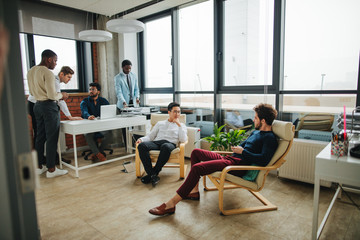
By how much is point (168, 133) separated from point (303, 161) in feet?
5.96

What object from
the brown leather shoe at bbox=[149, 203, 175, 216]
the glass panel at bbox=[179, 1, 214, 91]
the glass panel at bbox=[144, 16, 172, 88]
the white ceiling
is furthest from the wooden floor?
the white ceiling

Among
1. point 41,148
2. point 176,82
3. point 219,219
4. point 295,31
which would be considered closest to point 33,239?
point 219,219

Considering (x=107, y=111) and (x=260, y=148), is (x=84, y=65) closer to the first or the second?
(x=107, y=111)

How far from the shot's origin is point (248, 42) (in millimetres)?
3777

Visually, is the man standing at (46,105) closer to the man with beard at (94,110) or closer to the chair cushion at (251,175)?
the man with beard at (94,110)

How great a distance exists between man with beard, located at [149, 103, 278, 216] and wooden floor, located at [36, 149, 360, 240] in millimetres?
175

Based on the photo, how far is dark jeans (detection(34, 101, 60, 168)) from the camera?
3.45 m

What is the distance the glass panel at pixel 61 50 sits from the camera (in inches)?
182

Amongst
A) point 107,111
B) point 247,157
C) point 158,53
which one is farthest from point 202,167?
point 158,53

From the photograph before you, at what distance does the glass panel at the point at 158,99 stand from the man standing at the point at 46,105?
2.10m

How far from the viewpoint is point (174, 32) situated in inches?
189

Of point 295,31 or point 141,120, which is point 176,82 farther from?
point 295,31

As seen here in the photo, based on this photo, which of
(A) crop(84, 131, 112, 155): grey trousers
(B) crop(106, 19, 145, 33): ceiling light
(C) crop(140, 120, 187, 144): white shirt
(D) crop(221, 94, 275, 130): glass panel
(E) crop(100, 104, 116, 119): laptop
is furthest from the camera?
(A) crop(84, 131, 112, 155): grey trousers

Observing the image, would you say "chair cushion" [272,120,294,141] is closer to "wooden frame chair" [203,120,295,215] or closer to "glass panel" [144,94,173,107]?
"wooden frame chair" [203,120,295,215]
